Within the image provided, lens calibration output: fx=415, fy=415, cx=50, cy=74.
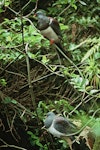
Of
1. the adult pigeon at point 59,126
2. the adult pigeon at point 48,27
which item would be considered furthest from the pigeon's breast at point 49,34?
the adult pigeon at point 59,126

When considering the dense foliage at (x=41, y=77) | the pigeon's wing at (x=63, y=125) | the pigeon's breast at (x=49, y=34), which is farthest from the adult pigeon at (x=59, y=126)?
the pigeon's breast at (x=49, y=34)

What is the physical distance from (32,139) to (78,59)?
768 mm

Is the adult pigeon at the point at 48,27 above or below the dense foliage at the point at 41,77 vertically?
above

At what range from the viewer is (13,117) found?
319 centimetres

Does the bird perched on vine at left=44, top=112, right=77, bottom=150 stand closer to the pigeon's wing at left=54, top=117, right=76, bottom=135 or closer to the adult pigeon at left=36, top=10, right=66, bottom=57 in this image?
the pigeon's wing at left=54, top=117, right=76, bottom=135

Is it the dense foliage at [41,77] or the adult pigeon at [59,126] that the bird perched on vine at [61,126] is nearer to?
the adult pigeon at [59,126]

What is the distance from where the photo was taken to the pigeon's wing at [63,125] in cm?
255

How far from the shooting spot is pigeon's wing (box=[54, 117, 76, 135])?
255 cm

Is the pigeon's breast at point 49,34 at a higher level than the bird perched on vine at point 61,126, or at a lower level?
higher

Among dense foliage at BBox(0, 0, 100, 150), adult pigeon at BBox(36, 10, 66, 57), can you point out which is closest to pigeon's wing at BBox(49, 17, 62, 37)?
adult pigeon at BBox(36, 10, 66, 57)

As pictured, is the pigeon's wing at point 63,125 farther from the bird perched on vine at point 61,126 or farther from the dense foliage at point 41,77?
the dense foliage at point 41,77

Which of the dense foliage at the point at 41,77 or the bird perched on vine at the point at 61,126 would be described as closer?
the bird perched on vine at the point at 61,126

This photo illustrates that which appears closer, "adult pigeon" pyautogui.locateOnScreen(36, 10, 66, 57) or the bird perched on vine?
the bird perched on vine

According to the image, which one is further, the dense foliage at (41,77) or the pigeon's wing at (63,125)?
the dense foliage at (41,77)
